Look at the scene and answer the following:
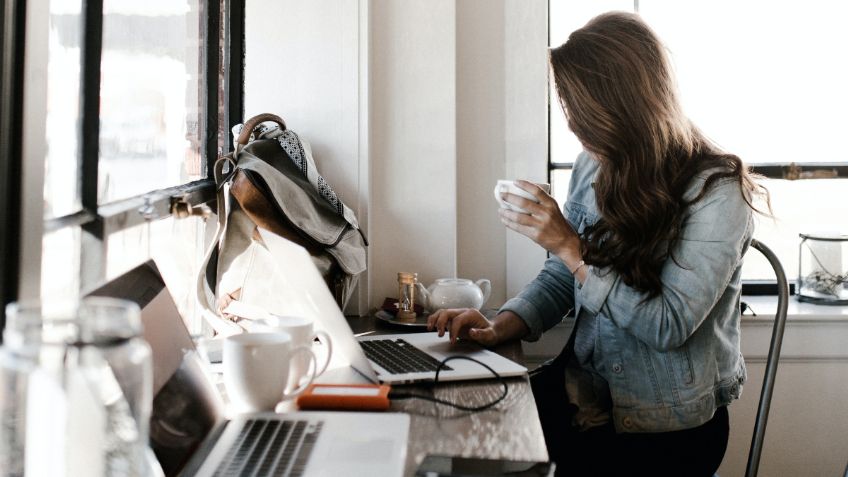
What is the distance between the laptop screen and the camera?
0.95 metres

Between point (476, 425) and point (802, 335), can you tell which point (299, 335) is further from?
point (802, 335)

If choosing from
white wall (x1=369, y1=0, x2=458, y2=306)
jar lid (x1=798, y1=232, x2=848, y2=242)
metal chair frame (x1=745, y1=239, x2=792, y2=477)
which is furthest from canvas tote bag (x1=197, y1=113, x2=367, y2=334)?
jar lid (x1=798, y1=232, x2=848, y2=242)

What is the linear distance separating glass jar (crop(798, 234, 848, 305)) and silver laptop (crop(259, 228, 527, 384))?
137cm

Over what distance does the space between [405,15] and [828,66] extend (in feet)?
4.35

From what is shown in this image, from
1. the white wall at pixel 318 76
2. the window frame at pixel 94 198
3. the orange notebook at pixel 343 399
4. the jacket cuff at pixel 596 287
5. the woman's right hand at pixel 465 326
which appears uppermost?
the white wall at pixel 318 76

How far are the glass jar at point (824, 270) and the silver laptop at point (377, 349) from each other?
1.37m

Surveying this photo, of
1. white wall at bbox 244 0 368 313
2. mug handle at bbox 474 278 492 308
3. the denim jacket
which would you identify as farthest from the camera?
white wall at bbox 244 0 368 313

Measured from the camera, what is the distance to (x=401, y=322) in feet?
6.56

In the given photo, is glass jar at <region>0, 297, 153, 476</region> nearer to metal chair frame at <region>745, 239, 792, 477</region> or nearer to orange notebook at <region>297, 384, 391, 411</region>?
orange notebook at <region>297, 384, 391, 411</region>

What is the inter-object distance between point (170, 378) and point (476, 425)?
16.2 inches

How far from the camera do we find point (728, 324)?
176cm

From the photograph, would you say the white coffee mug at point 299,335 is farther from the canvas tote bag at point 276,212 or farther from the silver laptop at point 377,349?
the canvas tote bag at point 276,212

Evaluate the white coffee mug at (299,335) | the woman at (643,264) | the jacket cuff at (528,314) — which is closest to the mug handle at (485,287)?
the jacket cuff at (528,314)

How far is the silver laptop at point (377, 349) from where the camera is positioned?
4.27 feet
